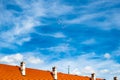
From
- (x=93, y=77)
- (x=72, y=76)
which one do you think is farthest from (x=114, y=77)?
(x=72, y=76)

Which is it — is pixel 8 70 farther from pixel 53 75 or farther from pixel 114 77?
pixel 114 77

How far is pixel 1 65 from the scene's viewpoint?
64938mm

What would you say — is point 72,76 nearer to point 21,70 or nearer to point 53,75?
Result: point 53,75

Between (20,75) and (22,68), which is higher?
(22,68)

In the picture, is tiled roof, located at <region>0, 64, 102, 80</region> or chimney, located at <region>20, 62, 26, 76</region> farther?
chimney, located at <region>20, 62, 26, 76</region>

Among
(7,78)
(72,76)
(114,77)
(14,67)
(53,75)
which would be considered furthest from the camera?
(114,77)

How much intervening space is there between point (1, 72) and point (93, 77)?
998 inches

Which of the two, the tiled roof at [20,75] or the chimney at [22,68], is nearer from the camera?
the tiled roof at [20,75]

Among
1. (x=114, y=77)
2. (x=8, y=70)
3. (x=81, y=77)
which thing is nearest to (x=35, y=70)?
(x=8, y=70)

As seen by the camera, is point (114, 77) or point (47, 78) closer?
point (47, 78)

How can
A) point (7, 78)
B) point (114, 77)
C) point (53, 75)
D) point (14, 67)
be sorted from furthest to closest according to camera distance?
1. point (114, 77)
2. point (53, 75)
3. point (14, 67)
4. point (7, 78)

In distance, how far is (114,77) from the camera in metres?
84.2

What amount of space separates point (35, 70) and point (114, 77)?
2450cm

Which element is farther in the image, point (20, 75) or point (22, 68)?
point (22, 68)
